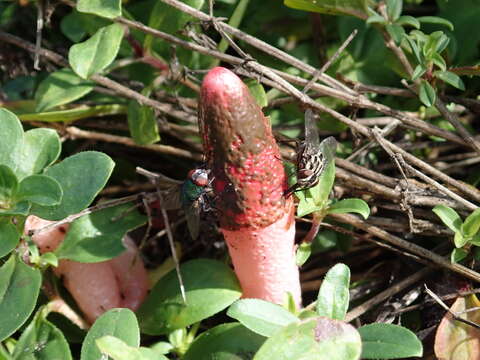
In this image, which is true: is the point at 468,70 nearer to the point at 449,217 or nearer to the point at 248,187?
the point at 449,217

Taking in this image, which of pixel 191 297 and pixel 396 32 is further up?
pixel 396 32

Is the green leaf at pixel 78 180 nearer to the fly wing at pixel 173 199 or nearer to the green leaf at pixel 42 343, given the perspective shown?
the fly wing at pixel 173 199

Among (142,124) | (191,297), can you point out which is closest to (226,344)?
(191,297)

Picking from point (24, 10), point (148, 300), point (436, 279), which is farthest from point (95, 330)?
point (24, 10)

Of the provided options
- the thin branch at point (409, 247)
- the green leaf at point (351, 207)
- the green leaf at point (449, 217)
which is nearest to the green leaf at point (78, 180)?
the green leaf at point (351, 207)

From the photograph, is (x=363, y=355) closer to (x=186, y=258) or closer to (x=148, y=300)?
(x=148, y=300)

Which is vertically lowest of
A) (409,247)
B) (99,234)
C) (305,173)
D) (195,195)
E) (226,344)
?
(226,344)

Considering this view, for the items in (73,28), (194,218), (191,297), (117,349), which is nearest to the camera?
(117,349)
